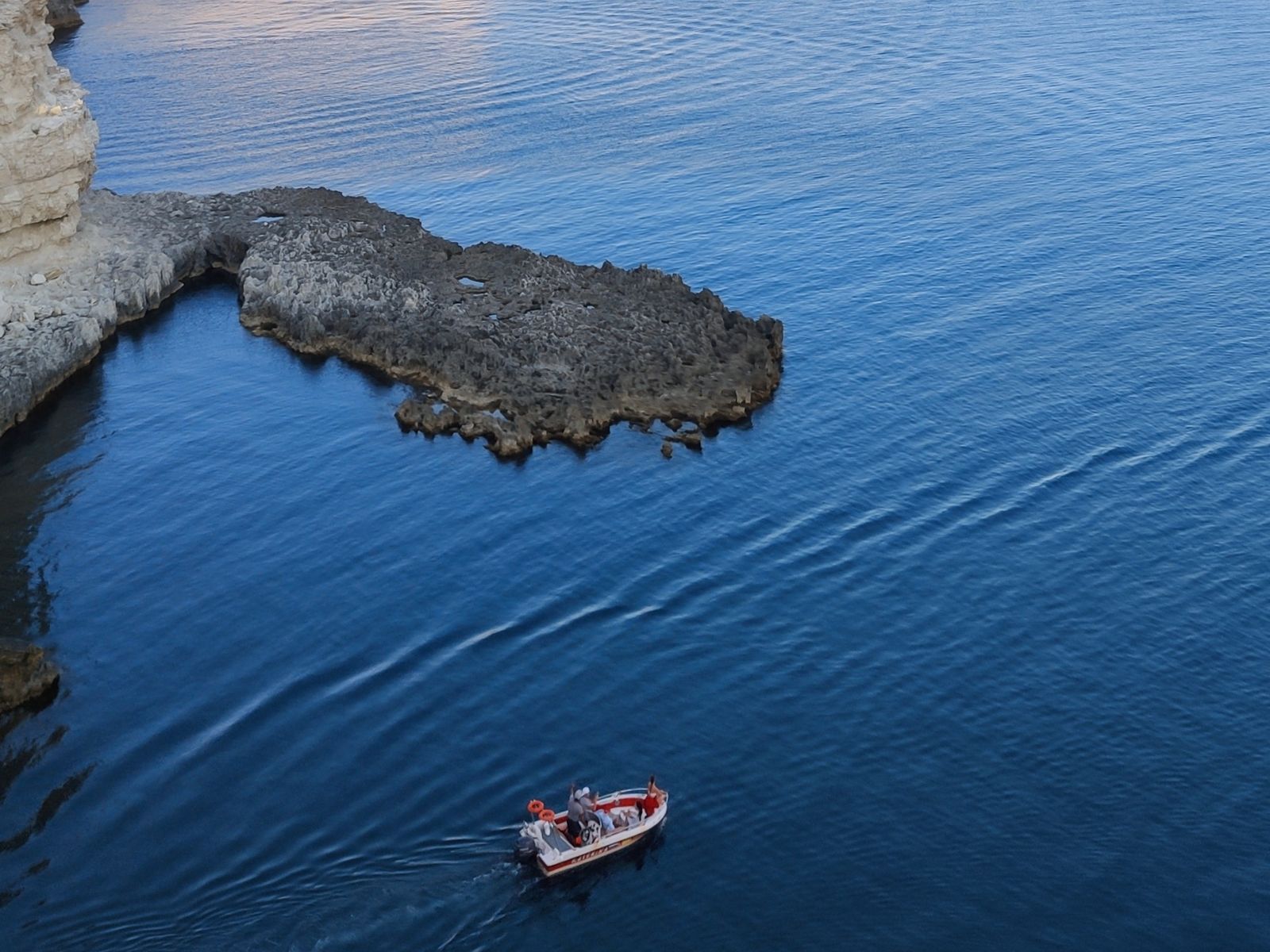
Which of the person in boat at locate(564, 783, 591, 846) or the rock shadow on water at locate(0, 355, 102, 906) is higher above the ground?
the rock shadow on water at locate(0, 355, 102, 906)

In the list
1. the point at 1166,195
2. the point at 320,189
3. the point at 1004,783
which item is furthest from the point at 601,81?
the point at 1004,783

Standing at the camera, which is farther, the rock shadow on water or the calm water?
the rock shadow on water

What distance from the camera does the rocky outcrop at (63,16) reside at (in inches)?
5295

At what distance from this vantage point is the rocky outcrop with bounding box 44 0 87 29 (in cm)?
13450

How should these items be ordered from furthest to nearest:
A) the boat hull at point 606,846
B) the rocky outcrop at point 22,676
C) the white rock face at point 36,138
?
the white rock face at point 36,138
the rocky outcrop at point 22,676
the boat hull at point 606,846

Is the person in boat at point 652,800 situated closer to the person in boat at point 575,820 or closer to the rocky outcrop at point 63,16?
the person in boat at point 575,820

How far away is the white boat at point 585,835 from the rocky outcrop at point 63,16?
117 meters

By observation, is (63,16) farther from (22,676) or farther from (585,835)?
(585,835)

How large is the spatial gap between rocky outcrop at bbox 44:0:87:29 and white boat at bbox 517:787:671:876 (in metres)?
117

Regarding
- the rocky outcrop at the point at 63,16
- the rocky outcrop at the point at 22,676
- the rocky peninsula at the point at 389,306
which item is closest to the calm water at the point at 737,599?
the rocky outcrop at the point at 22,676

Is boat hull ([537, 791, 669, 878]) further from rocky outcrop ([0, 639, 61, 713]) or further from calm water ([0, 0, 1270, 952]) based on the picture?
rocky outcrop ([0, 639, 61, 713])

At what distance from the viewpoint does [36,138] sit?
70.8 meters

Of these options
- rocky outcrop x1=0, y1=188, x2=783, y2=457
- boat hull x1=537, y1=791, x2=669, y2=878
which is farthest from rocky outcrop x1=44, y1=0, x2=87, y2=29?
boat hull x1=537, y1=791, x2=669, y2=878

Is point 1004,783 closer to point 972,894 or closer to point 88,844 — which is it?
point 972,894
